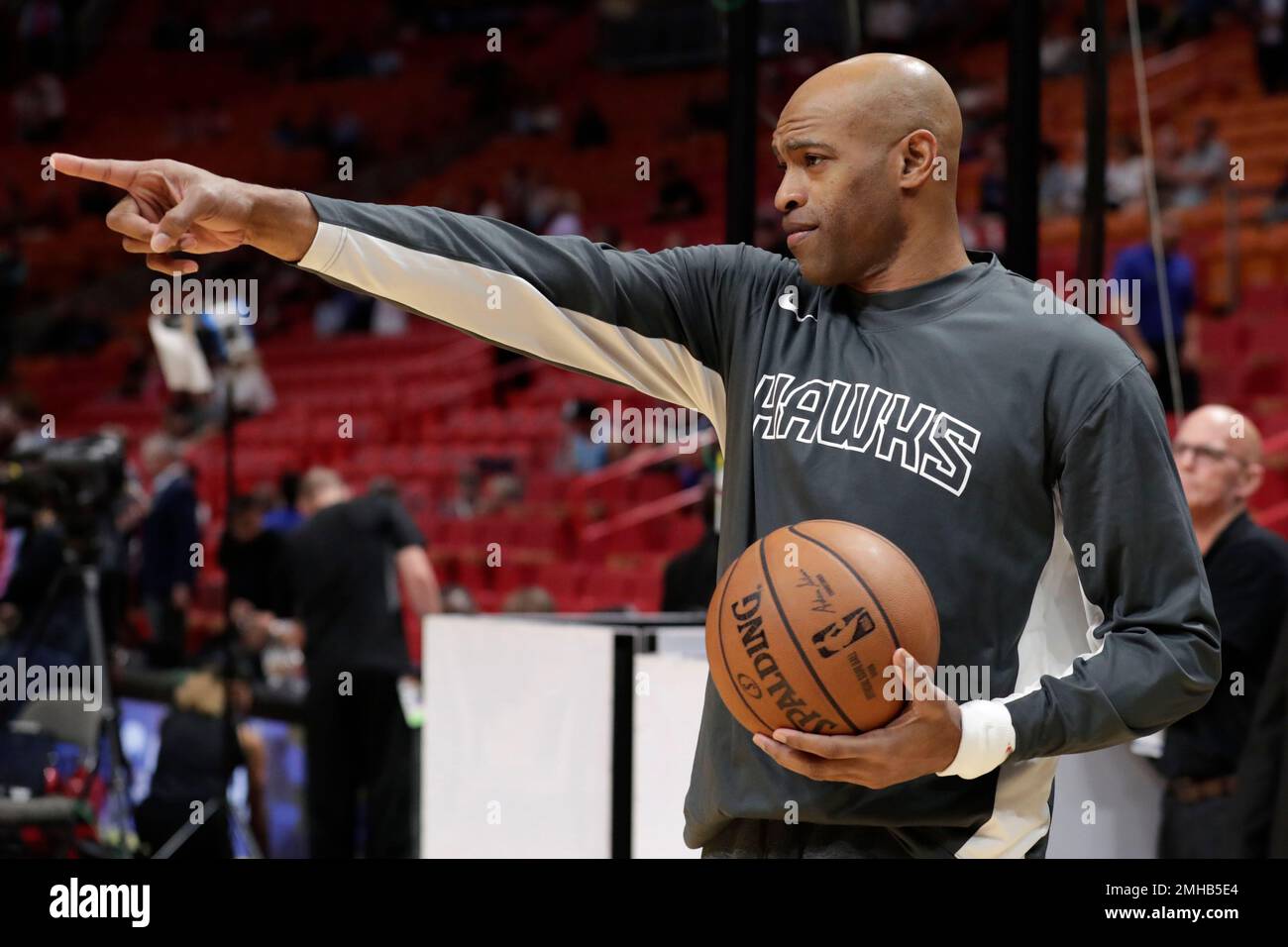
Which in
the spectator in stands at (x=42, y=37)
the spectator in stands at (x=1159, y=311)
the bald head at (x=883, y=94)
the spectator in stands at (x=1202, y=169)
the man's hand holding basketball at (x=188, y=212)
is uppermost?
the spectator in stands at (x=42, y=37)

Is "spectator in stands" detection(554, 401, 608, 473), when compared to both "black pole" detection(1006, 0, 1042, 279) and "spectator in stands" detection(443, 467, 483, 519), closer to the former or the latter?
"spectator in stands" detection(443, 467, 483, 519)

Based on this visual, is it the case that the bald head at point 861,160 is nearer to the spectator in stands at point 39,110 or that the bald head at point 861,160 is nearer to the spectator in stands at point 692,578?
the spectator in stands at point 692,578

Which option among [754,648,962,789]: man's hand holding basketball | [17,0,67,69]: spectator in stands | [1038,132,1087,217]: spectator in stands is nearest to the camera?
[754,648,962,789]: man's hand holding basketball

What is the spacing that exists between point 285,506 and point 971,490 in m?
9.94

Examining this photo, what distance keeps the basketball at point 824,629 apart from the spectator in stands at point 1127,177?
1002cm

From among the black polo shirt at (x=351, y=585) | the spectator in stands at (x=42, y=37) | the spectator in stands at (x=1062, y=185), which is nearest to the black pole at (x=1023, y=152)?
the black polo shirt at (x=351, y=585)

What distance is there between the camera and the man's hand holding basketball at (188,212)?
199 centimetres

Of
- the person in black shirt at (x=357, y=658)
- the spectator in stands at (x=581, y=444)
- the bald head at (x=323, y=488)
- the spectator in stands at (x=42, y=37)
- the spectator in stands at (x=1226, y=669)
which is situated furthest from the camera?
the spectator in stands at (x=42, y=37)

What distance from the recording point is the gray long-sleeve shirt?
2.08m

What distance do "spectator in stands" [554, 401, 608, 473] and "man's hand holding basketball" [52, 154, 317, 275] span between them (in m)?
9.05

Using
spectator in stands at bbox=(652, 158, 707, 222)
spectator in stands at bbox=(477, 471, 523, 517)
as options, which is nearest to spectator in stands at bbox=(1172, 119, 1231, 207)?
spectator in stands at bbox=(652, 158, 707, 222)

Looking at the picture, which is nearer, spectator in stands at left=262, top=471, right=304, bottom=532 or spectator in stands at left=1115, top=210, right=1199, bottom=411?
spectator in stands at left=1115, top=210, right=1199, bottom=411

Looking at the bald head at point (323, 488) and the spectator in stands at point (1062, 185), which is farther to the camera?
the spectator in stands at point (1062, 185)

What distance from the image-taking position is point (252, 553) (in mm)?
8633
